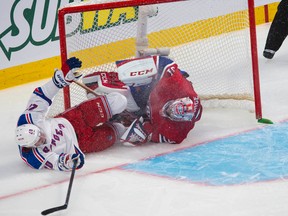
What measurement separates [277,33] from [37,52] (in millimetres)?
1800

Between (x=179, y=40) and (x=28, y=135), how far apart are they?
1389 mm

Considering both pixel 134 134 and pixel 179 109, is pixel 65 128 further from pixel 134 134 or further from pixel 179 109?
pixel 179 109

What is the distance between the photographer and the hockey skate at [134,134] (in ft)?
13.7

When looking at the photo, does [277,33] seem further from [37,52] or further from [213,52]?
[37,52]

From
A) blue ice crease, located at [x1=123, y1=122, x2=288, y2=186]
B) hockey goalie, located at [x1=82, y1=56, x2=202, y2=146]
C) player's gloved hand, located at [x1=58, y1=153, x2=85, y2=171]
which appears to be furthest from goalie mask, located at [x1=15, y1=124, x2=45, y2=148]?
hockey goalie, located at [x1=82, y1=56, x2=202, y2=146]

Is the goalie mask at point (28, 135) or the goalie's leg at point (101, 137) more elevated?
the goalie mask at point (28, 135)

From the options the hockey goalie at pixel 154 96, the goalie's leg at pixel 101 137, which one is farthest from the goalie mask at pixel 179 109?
the goalie's leg at pixel 101 137

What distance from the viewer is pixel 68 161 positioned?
378 centimetres

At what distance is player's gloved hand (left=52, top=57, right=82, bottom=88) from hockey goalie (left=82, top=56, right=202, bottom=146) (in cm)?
30

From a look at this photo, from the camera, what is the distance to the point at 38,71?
586 centimetres

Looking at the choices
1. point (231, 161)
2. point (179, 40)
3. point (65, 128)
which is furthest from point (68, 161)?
point (179, 40)

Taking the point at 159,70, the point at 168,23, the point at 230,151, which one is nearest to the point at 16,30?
the point at 168,23

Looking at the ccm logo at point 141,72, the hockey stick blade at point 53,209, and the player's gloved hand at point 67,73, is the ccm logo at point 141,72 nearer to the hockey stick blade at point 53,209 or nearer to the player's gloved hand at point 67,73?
the player's gloved hand at point 67,73

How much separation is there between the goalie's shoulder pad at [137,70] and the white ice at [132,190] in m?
0.36
